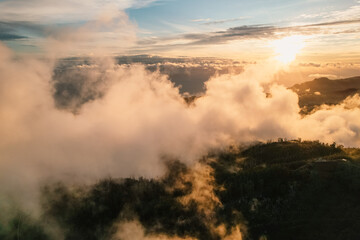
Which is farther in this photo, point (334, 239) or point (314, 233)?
point (314, 233)
